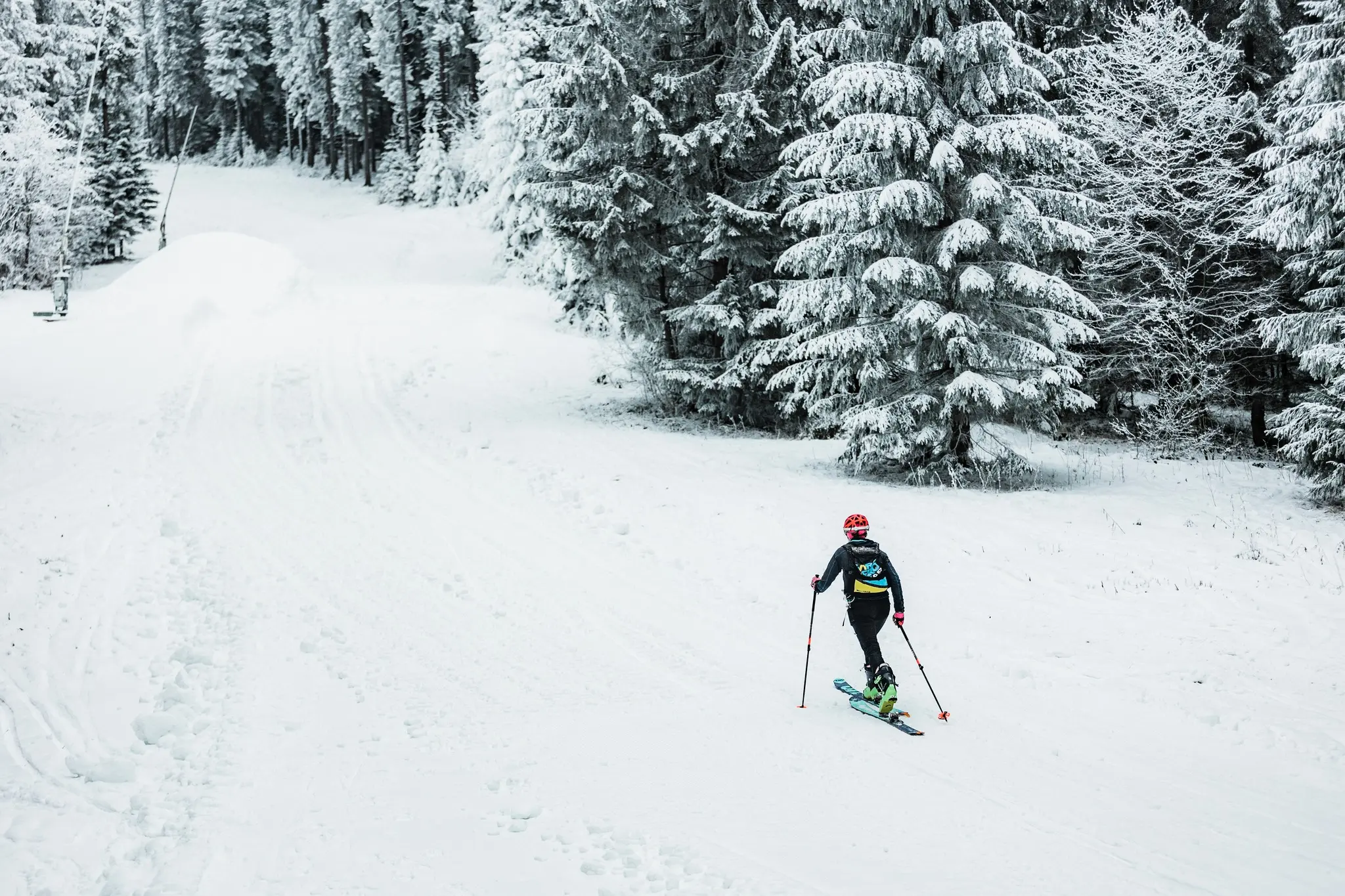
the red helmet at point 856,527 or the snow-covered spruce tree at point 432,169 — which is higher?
the snow-covered spruce tree at point 432,169

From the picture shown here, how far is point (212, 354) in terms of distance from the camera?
24.8m

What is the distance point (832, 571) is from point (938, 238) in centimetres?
840

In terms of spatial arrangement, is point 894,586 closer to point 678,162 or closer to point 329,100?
point 678,162

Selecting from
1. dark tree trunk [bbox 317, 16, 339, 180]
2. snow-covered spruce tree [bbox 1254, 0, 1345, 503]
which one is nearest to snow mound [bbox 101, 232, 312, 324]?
snow-covered spruce tree [bbox 1254, 0, 1345, 503]

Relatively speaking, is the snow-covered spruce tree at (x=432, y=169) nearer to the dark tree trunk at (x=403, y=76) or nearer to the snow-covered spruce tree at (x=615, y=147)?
the dark tree trunk at (x=403, y=76)

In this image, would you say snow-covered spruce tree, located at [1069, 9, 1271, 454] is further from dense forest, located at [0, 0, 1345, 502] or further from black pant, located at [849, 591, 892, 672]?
black pant, located at [849, 591, 892, 672]

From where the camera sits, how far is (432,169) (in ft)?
180

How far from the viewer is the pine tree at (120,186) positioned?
4488cm

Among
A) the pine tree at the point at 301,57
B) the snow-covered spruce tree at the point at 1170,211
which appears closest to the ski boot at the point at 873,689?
the snow-covered spruce tree at the point at 1170,211

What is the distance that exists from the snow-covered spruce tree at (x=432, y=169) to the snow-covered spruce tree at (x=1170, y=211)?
1622 inches

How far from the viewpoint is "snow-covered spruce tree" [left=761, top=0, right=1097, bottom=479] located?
1420 cm

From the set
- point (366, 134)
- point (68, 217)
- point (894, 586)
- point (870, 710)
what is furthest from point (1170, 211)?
point (366, 134)

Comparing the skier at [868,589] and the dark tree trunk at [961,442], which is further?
the dark tree trunk at [961,442]

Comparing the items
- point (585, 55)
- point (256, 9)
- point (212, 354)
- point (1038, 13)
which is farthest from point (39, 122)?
point (256, 9)
